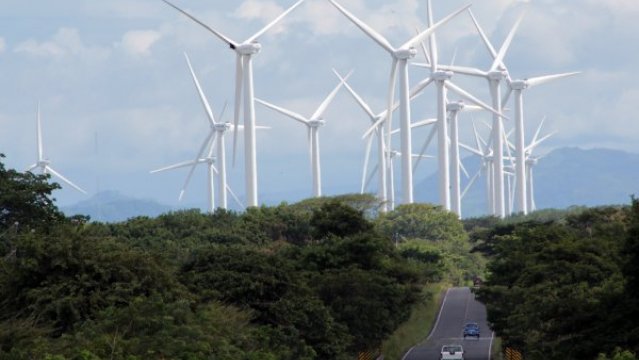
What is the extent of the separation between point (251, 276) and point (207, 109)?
81.0 metres

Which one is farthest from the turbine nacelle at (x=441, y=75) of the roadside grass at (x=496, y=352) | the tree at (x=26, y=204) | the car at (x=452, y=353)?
the tree at (x=26, y=204)

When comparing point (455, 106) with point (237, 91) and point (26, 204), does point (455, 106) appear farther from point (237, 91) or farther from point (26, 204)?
point (26, 204)

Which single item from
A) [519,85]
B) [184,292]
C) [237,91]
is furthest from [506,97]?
[184,292]

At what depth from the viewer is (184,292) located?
5909cm

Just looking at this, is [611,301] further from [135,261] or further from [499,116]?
[499,116]

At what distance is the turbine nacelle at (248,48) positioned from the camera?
115312 millimetres

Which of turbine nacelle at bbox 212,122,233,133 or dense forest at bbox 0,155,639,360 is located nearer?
dense forest at bbox 0,155,639,360

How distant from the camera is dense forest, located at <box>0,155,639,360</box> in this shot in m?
49.8

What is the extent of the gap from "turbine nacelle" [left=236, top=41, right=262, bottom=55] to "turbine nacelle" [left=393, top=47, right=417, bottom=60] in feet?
55.2

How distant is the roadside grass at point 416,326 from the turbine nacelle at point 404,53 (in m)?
17.8

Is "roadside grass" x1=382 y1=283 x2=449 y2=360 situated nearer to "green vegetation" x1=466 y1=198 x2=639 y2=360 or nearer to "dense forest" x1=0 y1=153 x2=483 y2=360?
"dense forest" x1=0 y1=153 x2=483 y2=360


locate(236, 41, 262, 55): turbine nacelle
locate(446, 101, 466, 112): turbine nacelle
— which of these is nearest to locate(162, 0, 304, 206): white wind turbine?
locate(236, 41, 262, 55): turbine nacelle

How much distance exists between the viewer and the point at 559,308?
52938 mm

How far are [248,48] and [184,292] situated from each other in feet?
191
